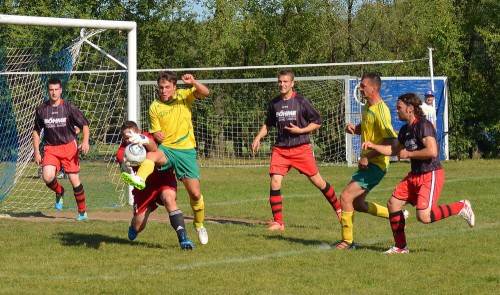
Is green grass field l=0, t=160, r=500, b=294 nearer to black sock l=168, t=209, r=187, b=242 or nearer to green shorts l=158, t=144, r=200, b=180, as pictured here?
black sock l=168, t=209, r=187, b=242

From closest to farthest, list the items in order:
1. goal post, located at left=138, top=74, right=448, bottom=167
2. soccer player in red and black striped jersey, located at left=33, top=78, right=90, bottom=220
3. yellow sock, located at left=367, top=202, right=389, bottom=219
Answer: yellow sock, located at left=367, top=202, right=389, bottom=219 < soccer player in red and black striped jersey, located at left=33, top=78, right=90, bottom=220 < goal post, located at left=138, top=74, right=448, bottom=167

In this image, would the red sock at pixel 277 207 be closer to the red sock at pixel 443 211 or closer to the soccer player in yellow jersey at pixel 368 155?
the soccer player in yellow jersey at pixel 368 155

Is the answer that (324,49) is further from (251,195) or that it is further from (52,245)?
(52,245)

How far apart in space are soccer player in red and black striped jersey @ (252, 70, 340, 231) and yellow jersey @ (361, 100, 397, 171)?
173 cm

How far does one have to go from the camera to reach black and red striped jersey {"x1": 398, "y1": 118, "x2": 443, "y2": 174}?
9094 millimetres

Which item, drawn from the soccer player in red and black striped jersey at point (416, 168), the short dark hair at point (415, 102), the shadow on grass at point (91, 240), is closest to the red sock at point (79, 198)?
the shadow on grass at point (91, 240)

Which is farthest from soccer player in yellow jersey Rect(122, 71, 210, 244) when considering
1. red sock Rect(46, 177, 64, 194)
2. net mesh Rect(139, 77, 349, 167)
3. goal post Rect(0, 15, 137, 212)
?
net mesh Rect(139, 77, 349, 167)

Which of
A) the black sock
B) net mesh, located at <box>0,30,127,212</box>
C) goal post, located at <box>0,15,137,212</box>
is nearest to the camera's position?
the black sock

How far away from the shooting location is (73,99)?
1897 centimetres

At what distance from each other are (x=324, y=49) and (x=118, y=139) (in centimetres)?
1496

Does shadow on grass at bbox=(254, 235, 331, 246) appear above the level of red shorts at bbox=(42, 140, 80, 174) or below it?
below

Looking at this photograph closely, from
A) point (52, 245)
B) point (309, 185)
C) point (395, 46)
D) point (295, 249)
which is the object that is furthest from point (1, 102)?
point (395, 46)

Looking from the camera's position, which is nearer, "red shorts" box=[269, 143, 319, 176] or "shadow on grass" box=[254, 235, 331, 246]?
"shadow on grass" box=[254, 235, 331, 246]

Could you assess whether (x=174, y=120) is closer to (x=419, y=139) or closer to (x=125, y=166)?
(x=125, y=166)
